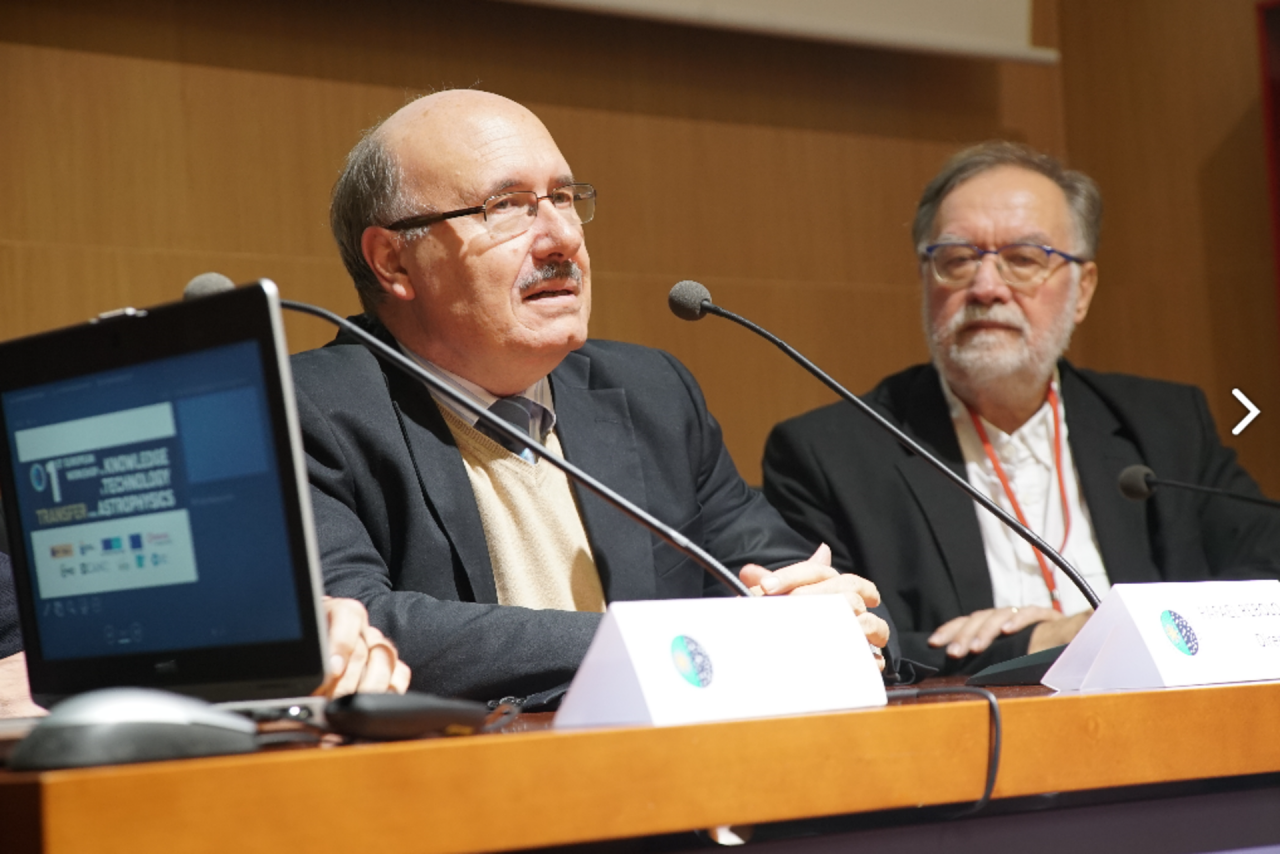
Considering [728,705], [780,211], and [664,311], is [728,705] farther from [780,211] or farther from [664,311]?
[780,211]

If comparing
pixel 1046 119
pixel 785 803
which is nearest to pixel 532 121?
pixel 785 803

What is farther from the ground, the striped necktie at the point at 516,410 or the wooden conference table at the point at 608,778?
the striped necktie at the point at 516,410

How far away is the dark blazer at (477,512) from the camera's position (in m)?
1.51

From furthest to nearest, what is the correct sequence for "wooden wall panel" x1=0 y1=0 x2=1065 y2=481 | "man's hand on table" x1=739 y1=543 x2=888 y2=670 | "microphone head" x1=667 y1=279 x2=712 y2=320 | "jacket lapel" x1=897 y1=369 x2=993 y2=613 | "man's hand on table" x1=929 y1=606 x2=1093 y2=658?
"wooden wall panel" x1=0 y1=0 x2=1065 y2=481 → "jacket lapel" x1=897 y1=369 x2=993 y2=613 → "man's hand on table" x1=929 y1=606 x2=1093 y2=658 → "microphone head" x1=667 y1=279 x2=712 y2=320 → "man's hand on table" x1=739 y1=543 x2=888 y2=670

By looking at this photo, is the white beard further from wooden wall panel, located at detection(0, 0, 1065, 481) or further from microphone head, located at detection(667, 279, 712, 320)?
microphone head, located at detection(667, 279, 712, 320)

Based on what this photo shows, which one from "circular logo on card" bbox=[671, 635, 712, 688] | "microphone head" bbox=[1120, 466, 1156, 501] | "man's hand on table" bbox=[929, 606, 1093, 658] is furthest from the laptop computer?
"man's hand on table" bbox=[929, 606, 1093, 658]

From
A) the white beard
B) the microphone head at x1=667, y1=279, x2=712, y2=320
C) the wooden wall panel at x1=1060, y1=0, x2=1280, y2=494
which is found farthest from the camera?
the wooden wall panel at x1=1060, y1=0, x2=1280, y2=494

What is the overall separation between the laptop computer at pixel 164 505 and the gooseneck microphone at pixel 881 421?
729mm

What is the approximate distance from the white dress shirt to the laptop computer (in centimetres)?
193

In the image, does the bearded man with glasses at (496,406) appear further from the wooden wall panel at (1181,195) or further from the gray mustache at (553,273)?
the wooden wall panel at (1181,195)

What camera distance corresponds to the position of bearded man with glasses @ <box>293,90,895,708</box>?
1813mm

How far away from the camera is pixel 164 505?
1.06m

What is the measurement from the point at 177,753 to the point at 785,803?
1.23 ft

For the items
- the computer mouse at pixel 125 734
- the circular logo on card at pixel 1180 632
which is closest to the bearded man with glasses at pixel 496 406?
the circular logo on card at pixel 1180 632
